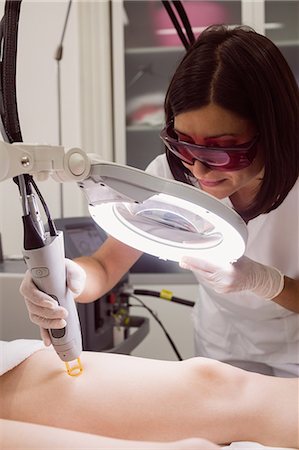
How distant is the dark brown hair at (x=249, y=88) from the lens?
819 millimetres

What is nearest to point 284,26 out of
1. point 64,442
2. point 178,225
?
point 178,225

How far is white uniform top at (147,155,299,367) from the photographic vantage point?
44.4 inches

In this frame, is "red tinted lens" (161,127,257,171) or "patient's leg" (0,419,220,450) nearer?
"patient's leg" (0,419,220,450)

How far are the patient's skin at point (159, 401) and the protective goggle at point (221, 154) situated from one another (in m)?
0.32

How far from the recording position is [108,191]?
0.61 m

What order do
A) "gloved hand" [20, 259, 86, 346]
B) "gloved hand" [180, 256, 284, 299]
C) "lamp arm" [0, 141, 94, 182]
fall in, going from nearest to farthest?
"lamp arm" [0, 141, 94, 182] → "gloved hand" [20, 259, 86, 346] → "gloved hand" [180, 256, 284, 299]

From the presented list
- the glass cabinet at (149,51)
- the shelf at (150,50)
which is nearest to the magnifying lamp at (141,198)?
the glass cabinet at (149,51)

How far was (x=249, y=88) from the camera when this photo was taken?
82 centimetres

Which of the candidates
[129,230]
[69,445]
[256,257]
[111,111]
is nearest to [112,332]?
[256,257]

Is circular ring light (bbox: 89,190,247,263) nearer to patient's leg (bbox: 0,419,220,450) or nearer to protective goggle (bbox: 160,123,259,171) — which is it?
protective goggle (bbox: 160,123,259,171)

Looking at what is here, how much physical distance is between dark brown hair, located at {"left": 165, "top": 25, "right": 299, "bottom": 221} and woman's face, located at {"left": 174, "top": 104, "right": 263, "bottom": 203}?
1cm

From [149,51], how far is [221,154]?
5.89 feet

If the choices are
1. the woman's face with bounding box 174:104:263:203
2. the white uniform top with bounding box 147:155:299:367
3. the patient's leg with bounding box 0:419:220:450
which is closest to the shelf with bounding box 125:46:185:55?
the white uniform top with bounding box 147:155:299:367

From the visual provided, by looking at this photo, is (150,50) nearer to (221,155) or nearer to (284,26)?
(284,26)
